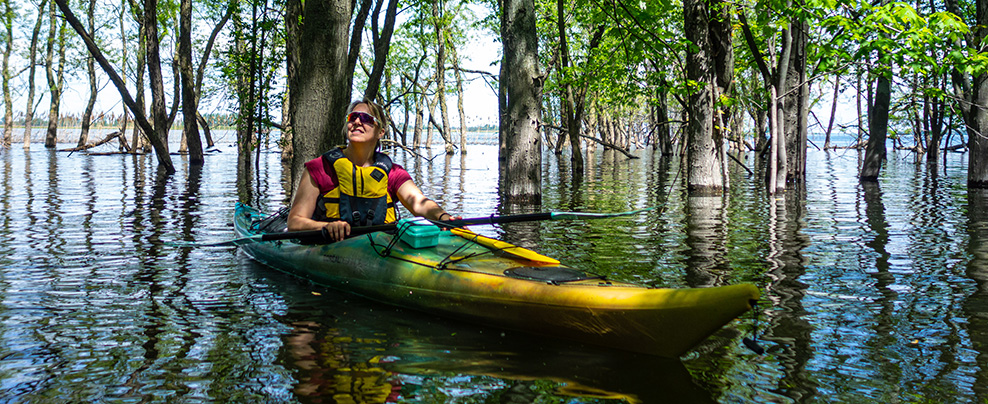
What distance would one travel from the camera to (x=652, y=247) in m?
7.24

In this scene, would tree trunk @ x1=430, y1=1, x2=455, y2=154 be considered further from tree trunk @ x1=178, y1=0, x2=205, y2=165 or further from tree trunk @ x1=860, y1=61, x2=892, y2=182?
tree trunk @ x1=860, y1=61, x2=892, y2=182

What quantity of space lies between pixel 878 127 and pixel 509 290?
14321mm

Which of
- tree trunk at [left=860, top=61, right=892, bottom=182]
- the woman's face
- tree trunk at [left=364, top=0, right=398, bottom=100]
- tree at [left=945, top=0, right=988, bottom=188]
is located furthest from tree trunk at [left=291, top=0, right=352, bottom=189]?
tree trunk at [left=860, top=61, right=892, bottom=182]

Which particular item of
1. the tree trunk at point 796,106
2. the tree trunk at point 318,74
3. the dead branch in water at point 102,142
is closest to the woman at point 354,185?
the tree trunk at point 318,74

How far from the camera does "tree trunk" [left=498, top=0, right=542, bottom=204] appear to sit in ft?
33.4

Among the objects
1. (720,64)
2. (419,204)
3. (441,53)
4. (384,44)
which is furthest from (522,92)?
(441,53)

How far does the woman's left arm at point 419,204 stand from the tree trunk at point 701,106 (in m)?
6.74

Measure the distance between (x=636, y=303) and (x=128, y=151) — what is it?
36.2m

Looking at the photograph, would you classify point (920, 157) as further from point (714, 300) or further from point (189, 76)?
point (714, 300)

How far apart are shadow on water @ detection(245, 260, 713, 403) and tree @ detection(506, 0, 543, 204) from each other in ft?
20.0

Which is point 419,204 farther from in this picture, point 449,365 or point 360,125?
point 449,365

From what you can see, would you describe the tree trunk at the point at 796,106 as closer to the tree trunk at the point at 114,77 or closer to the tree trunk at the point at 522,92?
the tree trunk at the point at 522,92

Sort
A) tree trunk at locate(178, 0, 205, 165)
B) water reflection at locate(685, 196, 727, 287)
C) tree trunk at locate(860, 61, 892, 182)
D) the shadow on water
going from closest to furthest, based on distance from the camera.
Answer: the shadow on water
water reflection at locate(685, 196, 727, 287)
tree trunk at locate(860, 61, 892, 182)
tree trunk at locate(178, 0, 205, 165)

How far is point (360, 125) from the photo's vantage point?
5.05 metres
